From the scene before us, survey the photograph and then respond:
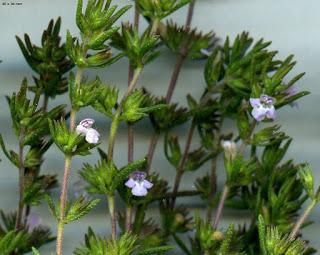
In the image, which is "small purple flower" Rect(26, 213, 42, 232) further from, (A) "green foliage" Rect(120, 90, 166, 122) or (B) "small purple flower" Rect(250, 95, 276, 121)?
(B) "small purple flower" Rect(250, 95, 276, 121)

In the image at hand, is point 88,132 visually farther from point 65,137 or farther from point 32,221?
point 32,221

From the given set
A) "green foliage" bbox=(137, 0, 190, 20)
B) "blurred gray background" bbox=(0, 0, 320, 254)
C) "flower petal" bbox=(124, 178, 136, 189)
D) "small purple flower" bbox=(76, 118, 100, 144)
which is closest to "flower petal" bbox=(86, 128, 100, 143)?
"small purple flower" bbox=(76, 118, 100, 144)

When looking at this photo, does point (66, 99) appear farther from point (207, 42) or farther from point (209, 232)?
point (209, 232)

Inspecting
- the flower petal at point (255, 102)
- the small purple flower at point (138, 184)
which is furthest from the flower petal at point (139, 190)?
the flower petal at point (255, 102)

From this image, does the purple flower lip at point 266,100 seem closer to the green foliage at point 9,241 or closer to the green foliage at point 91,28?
the green foliage at point 91,28

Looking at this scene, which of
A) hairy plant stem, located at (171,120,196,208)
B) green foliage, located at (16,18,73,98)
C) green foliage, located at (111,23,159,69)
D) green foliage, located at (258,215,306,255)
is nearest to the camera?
green foliage, located at (258,215,306,255)
